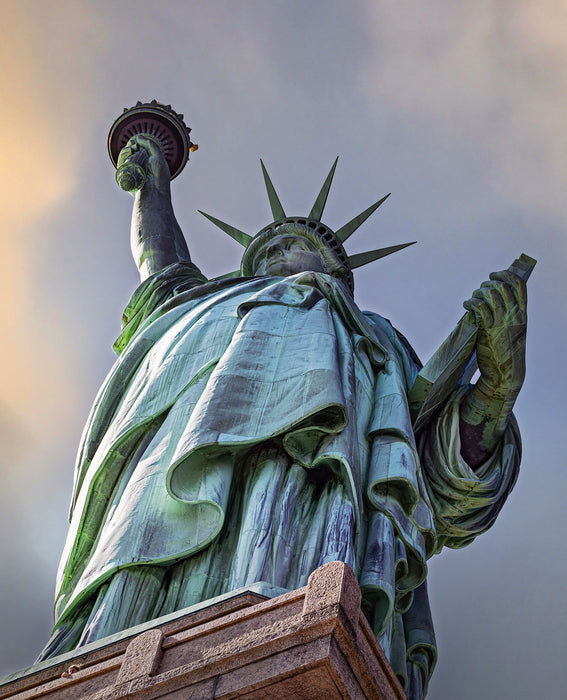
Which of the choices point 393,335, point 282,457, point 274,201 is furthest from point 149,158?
point 282,457

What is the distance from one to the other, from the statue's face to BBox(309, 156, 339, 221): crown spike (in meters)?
0.51

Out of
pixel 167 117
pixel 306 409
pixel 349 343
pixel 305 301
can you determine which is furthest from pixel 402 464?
pixel 167 117

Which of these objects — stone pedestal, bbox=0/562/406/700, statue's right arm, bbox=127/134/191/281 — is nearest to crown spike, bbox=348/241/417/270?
statue's right arm, bbox=127/134/191/281

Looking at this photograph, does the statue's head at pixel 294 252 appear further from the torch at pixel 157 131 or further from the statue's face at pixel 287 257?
the torch at pixel 157 131

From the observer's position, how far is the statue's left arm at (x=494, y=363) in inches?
339

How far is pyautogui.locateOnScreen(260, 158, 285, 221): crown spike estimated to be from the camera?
1195cm

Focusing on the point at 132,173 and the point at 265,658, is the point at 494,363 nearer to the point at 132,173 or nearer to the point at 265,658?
the point at 265,658

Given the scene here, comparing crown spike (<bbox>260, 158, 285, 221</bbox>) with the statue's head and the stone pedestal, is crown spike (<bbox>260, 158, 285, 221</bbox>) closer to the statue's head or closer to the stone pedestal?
the statue's head

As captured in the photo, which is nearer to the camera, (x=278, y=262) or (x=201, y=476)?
(x=201, y=476)

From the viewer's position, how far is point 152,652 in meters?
4.93

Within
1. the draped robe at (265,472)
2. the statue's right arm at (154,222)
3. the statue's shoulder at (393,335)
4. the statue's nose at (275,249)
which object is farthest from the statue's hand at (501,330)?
the statue's right arm at (154,222)

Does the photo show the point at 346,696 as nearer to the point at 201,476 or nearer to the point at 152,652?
the point at 152,652

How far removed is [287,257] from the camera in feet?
35.9

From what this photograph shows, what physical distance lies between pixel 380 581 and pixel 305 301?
9.38 feet
